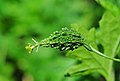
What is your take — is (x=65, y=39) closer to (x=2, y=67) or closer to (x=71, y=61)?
(x=71, y=61)

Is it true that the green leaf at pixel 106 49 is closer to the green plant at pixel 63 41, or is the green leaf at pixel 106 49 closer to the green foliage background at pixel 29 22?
the green plant at pixel 63 41

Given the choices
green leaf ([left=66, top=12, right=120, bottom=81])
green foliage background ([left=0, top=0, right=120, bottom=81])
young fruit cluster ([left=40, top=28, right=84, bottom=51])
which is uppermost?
green foliage background ([left=0, top=0, right=120, bottom=81])

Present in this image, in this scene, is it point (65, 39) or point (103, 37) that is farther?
point (103, 37)

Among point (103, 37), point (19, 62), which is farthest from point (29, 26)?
point (103, 37)

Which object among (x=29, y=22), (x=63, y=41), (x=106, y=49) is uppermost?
(x=29, y=22)

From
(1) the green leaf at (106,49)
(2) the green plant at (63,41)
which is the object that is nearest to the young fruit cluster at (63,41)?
(2) the green plant at (63,41)

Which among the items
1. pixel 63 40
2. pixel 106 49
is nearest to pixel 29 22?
pixel 106 49

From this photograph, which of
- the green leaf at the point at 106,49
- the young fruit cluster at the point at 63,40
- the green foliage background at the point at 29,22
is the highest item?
the green foliage background at the point at 29,22

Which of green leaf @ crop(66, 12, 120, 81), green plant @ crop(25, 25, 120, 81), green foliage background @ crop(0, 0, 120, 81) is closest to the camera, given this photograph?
green plant @ crop(25, 25, 120, 81)

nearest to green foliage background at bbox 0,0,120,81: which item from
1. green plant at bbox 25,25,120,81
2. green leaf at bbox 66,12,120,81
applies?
green leaf at bbox 66,12,120,81

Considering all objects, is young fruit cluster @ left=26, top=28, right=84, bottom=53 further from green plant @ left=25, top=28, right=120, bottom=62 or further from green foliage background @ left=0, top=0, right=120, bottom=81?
green foliage background @ left=0, top=0, right=120, bottom=81

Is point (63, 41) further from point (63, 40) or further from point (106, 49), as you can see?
point (106, 49)
